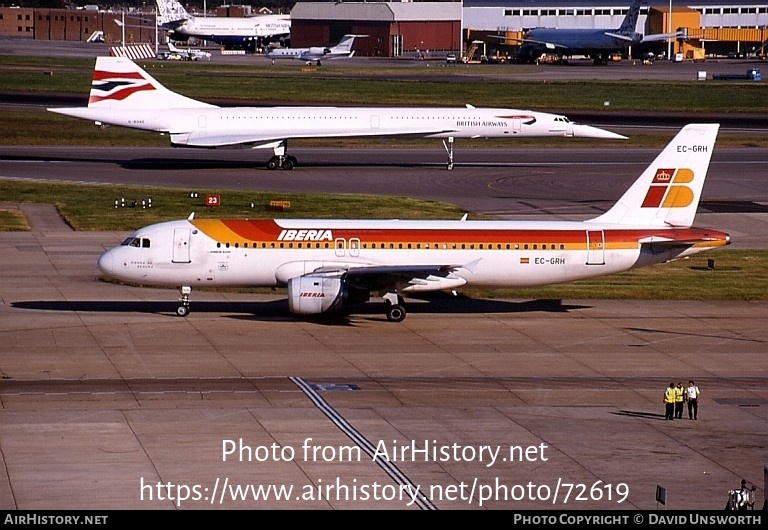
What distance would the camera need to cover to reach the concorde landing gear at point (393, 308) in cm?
4716

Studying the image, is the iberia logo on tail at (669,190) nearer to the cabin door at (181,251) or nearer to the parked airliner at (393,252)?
the parked airliner at (393,252)

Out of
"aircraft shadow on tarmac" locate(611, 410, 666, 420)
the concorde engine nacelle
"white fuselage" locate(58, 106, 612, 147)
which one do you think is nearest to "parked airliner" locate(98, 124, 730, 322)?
the concorde engine nacelle

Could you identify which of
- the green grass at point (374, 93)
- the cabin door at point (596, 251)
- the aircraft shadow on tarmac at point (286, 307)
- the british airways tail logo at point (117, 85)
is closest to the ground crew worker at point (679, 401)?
the cabin door at point (596, 251)

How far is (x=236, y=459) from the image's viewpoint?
3027 cm

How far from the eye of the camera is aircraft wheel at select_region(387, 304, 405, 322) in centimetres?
4712

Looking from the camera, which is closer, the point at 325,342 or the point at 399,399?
the point at 399,399

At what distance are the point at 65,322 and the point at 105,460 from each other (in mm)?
16922

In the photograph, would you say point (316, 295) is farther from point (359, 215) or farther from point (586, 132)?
point (586, 132)

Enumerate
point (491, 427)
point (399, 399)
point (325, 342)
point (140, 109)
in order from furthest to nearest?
point (140, 109), point (325, 342), point (399, 399), point (491, 427)

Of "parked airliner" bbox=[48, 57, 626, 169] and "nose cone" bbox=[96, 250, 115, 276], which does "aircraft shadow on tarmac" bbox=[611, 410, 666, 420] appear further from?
"parked airliner" bbox=[48, 57, 626, 169]

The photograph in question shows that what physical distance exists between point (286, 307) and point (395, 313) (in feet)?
17.3

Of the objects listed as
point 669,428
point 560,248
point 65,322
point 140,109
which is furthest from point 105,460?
point 140,109

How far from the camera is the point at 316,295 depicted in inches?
1779

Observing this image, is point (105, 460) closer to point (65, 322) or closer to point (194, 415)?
point (194, 415)
